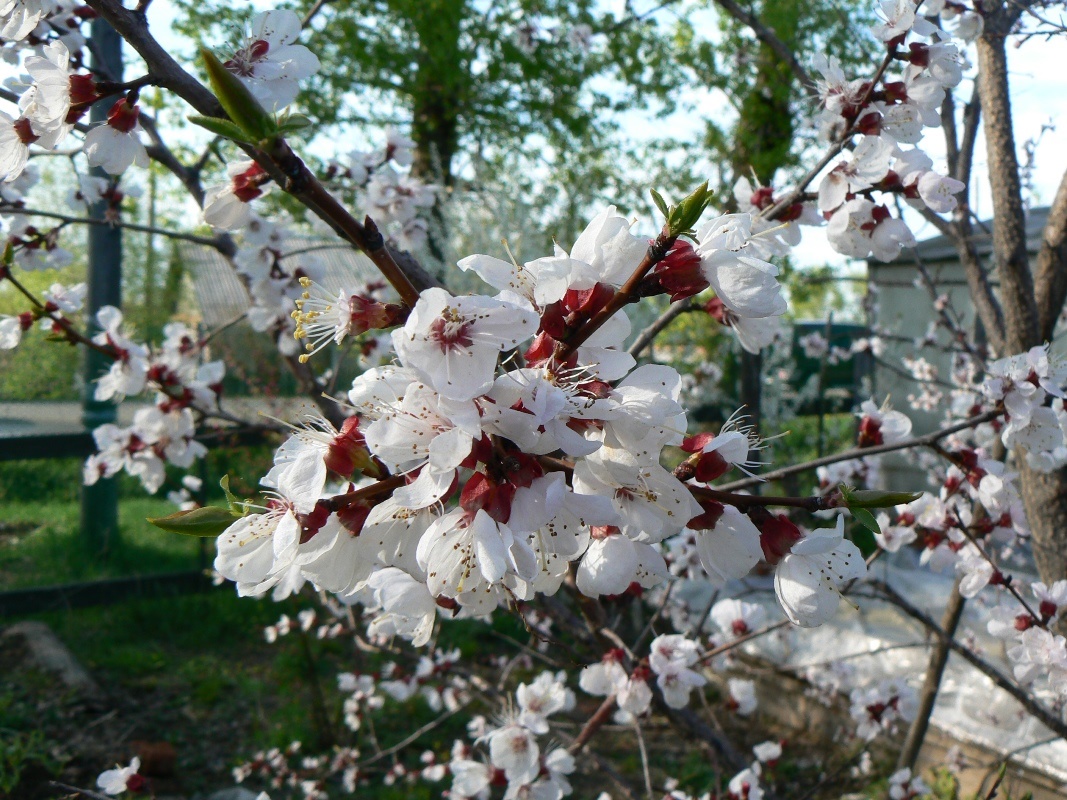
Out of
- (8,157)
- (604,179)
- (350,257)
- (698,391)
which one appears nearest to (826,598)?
(8,157)

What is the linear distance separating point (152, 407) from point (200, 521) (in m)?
1.83

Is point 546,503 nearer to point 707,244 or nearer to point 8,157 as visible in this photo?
point 707,244

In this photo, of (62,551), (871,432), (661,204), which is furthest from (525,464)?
(62,551)

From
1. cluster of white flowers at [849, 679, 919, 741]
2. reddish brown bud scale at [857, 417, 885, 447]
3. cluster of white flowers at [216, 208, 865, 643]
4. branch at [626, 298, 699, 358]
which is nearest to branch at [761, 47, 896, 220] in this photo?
branch at [626, 298, 699, 358]

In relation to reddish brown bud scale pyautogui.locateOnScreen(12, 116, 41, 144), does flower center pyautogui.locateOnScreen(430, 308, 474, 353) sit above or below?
below

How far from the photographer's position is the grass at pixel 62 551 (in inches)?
189

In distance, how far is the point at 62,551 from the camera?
16.3 ft

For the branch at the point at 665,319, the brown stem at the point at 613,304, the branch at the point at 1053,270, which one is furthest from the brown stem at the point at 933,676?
the brown stem at the point at 613,304

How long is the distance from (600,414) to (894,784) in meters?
2.28

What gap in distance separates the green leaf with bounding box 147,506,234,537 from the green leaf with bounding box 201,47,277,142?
1.04 ft

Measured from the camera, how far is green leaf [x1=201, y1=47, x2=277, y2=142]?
558mm

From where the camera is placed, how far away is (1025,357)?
1388 millimetres

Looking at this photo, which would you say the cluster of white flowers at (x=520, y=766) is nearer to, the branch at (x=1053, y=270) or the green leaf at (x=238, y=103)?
the green leaf at (x=238, y=103)

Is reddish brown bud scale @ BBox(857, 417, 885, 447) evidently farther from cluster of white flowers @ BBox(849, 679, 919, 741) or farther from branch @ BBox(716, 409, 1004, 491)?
cluster of white flowers @ BBox(849, 679, 919, 741)
